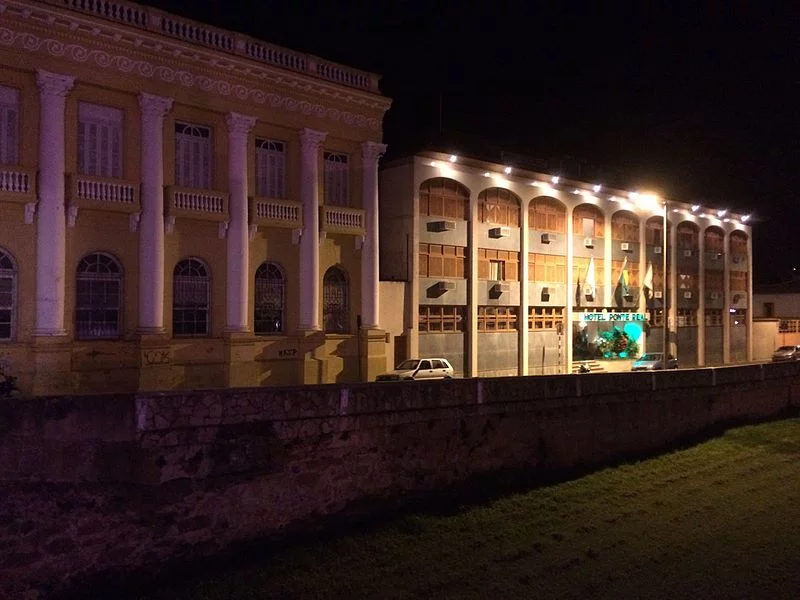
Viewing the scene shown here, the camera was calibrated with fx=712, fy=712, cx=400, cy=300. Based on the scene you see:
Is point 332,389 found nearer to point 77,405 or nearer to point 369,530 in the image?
point 369,530

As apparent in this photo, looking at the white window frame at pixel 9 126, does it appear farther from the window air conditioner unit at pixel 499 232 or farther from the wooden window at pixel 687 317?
the wooden window at pixel 687 317

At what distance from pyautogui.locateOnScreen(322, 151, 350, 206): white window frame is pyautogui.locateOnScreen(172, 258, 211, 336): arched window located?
5.68 meters

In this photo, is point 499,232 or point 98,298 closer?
point 98,298

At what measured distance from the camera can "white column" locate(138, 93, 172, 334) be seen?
20.9 meters

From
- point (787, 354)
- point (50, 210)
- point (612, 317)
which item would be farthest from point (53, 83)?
point (787, 354)

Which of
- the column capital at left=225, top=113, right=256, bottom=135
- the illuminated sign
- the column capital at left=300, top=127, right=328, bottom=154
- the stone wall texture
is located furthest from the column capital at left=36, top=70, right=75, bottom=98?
the illuminated sign

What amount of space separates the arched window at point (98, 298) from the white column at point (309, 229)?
242 inches

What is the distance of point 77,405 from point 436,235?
2177 centimetres

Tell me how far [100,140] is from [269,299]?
722 centimetres

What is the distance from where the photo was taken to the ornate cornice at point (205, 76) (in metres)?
19.1

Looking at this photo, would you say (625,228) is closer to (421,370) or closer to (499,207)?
(499,207)

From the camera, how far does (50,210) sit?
1914 cm

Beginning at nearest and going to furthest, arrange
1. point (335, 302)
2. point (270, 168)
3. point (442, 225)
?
point (270, 168) → point (335, 302) → point (442, 225)

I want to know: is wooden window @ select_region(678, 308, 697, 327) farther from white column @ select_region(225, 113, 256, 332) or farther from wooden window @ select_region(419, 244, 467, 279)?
white column @ select_region(225, 113, 256, 332)
